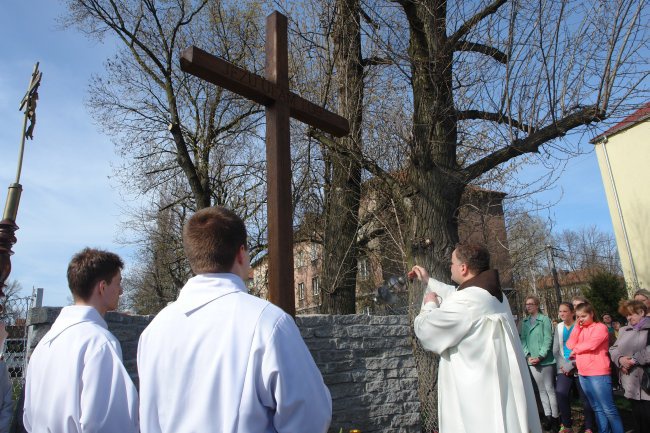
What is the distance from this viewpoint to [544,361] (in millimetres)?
7695

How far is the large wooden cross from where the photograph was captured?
11.1 feet

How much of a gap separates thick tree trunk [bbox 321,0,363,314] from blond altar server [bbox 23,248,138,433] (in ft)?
19.2

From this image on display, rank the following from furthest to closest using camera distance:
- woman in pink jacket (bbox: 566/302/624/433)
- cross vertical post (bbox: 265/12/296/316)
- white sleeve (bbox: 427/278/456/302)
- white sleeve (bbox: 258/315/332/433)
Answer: woman in pink jacket (bbox: 566/302/624/433) < white sleeve (bbox: 427/278/456/302) < cross vertical post (bbox: 265/12/296/316) < white sleeve (bbox: 258/315/332/433)

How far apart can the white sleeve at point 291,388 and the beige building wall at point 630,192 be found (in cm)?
2611

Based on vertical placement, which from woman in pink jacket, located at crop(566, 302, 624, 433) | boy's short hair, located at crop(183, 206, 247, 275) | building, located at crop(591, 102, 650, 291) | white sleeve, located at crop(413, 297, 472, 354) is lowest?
woman in pink jacket, located at crop(566, 302, 624, 433)

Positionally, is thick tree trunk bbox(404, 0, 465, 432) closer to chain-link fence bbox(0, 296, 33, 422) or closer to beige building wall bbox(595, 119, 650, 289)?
chain-link fence bbox(0, 296, 33, 422)

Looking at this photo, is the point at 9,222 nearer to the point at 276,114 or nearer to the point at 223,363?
the point at 276,114

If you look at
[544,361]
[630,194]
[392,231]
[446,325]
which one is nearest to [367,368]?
[446,325]

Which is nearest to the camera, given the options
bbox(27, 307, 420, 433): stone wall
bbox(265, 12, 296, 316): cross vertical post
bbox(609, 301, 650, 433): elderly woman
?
bbox(265, 12, 296, 316): cross vertical post

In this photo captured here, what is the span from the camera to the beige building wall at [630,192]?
24.5 meters

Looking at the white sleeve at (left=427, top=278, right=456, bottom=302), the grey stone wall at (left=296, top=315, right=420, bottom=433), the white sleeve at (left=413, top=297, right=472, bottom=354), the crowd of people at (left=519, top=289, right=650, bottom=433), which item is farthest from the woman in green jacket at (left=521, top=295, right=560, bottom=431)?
the white sleeve at (left=413, top=297, right=472, bottom=354)

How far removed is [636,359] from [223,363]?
6.27 meters

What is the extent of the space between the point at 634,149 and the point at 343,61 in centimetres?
2257

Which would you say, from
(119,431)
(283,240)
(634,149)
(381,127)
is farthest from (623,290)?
(119,431)
